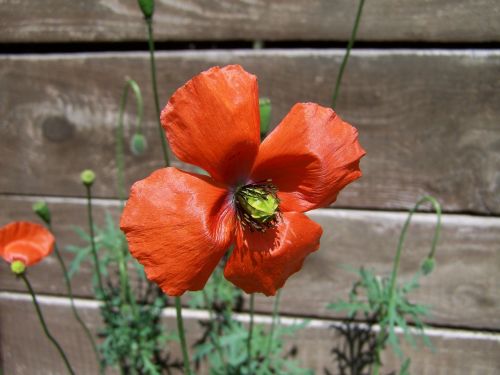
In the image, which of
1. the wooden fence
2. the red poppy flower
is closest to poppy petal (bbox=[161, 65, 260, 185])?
the red poppy flower

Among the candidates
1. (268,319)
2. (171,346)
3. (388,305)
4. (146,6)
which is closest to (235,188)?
(146,6)

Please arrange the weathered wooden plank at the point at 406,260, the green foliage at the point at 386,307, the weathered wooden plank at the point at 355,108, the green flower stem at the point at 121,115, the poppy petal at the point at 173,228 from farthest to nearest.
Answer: the weathered wooden plank at the point at 406,260 → the weathered wooden plank at the point at 355,108 → the green foliage at the point at 386,307 → the green flower stem at the point at 121,115 → the poppy petal at the point at 173,228

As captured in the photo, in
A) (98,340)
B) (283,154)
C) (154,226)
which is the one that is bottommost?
(98,340)

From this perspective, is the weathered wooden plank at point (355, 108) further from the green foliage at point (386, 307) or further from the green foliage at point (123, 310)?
the green foliage at point (123, 310)

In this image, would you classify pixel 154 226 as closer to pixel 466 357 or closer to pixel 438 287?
pixel 438 287

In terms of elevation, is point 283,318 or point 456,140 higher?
point 456,140

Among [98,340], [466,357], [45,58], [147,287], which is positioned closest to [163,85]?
[45,58]

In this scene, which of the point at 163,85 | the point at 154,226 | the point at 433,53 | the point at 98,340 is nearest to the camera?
the point at 154,226

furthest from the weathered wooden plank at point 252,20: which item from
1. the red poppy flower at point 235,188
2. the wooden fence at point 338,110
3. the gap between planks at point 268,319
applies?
the gap between planks at point 268,319
